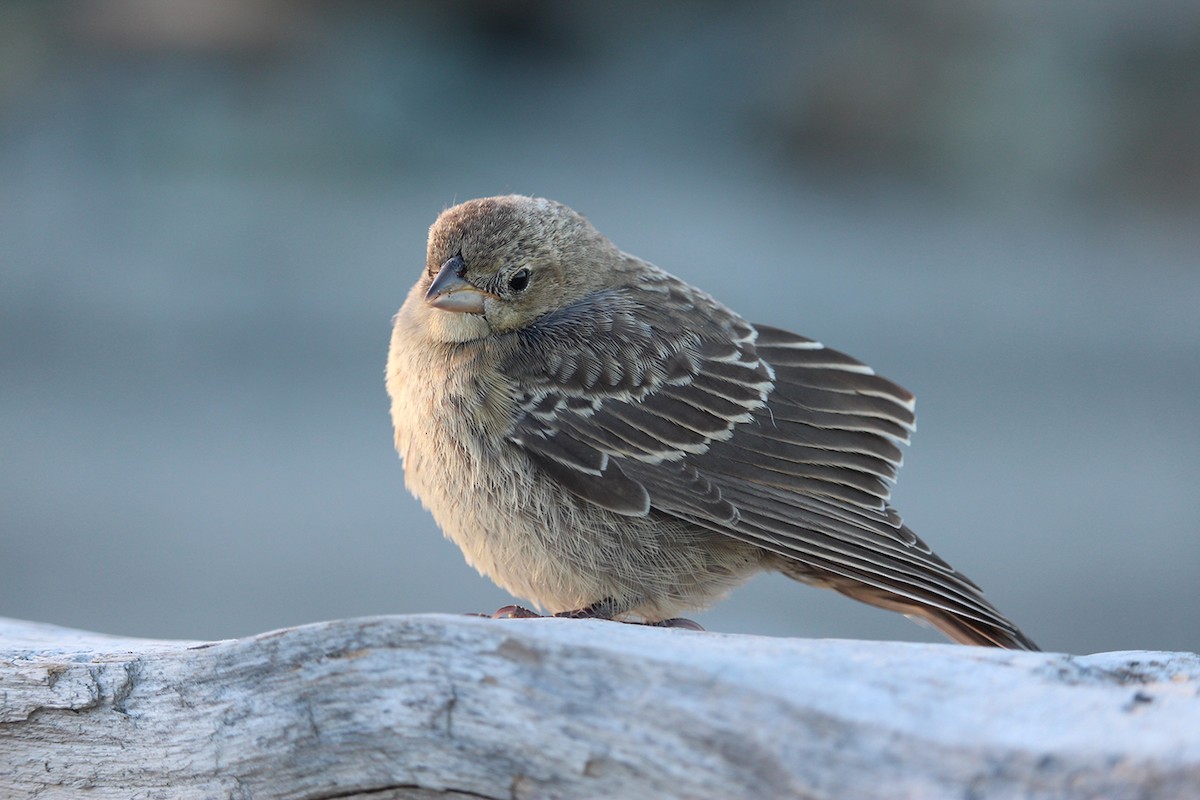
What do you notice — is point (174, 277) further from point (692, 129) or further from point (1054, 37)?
point (1054, 37)

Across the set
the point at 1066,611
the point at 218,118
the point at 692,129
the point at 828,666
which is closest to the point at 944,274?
the point at 692,129

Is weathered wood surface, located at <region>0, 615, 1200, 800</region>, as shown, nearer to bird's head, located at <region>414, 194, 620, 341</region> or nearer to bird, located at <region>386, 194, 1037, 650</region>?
bird, located at <region>386, 194, 1037, 650</region>

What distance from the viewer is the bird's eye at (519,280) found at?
4.16 meters

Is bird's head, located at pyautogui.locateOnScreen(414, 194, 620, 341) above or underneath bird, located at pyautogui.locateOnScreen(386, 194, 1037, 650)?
above

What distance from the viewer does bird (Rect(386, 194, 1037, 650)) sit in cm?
376

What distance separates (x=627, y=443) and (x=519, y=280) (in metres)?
0.72

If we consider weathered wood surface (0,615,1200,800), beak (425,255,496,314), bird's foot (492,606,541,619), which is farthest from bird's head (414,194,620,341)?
weathered wood surface (0,615,1200,800)

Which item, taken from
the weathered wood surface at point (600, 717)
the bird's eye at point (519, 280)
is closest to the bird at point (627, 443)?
the bird's eye at point (519, 280)

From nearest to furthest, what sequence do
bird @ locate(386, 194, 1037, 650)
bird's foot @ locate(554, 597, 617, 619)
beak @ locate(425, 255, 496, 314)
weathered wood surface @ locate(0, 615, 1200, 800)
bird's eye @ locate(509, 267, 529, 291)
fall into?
weathered wood surface @ locate(0, 615, 1200, 800) < bird @ locate(386, 194, 1037, 650) < bird's foot @ locate(554, 597, 617, 619) < beak @ locate(425, 255, 496, 314) < bird's eye @ locate(509, 267, 529, 291)

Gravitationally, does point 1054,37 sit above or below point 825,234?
above

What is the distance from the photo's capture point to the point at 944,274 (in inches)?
436

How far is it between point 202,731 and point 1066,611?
6676 millimetres

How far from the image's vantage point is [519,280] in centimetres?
418

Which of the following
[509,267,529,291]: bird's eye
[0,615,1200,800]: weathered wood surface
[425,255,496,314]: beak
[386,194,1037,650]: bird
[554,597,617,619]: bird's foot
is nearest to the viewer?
[0,615,1200,800]: weathered wood surface
